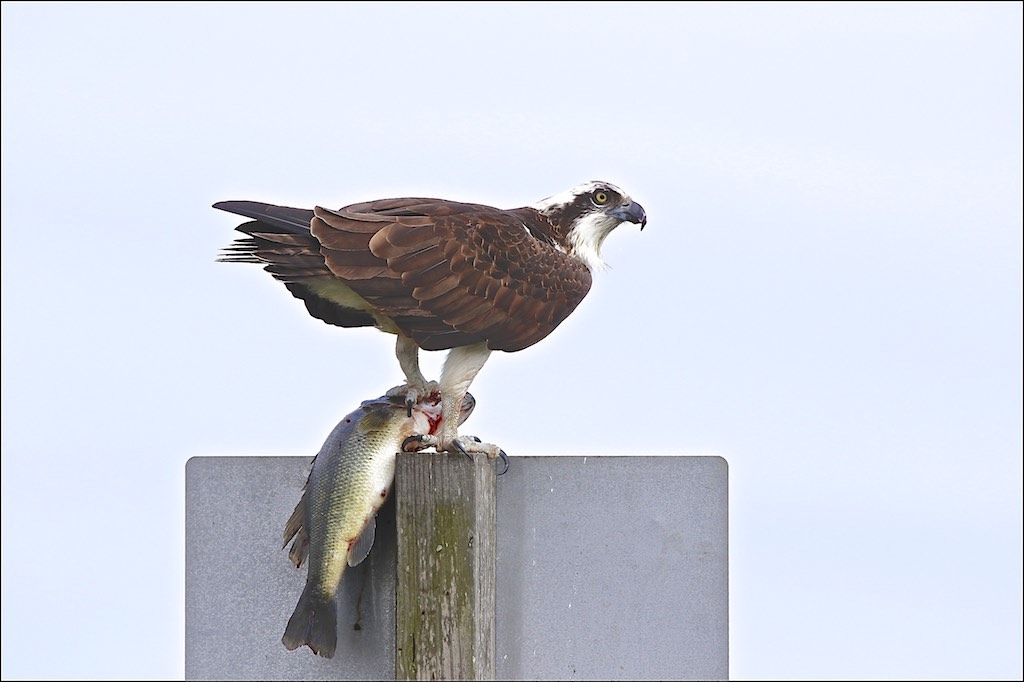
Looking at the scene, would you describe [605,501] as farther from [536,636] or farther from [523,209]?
[523,209]

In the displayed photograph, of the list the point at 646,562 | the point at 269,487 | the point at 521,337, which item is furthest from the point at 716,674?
the point at 269,487

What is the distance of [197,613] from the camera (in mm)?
4605

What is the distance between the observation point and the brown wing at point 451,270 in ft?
13.6

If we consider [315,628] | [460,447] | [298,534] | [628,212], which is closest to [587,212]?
[628,212]

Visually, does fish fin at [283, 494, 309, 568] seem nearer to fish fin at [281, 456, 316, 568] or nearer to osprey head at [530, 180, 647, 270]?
fish fin at [281, 456, 316, 568]

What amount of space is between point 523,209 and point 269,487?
1052 mm

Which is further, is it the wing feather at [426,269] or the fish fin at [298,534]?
the fish fin at [298,534]

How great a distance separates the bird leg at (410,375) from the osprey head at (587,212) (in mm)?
519

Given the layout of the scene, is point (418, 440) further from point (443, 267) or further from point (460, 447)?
point (443, 267)

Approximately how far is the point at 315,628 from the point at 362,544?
0.25 metres

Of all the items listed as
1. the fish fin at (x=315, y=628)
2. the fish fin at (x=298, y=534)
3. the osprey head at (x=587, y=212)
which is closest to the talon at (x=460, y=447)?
the fish fin at (x=298, y=534)

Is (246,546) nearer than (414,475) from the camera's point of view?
No

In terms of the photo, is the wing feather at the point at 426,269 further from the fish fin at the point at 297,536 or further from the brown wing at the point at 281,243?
the fish fin at the point at 297,536

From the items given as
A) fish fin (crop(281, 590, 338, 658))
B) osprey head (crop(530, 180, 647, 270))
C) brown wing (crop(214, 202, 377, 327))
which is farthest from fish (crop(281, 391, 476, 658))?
osprey head (crop(530, 180, 647, 270))
